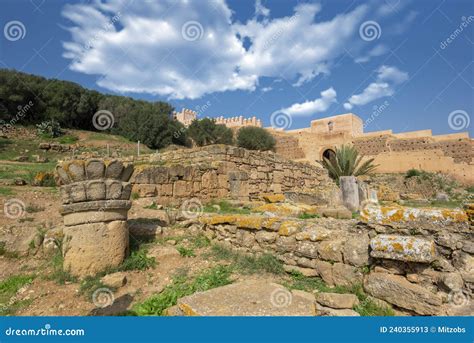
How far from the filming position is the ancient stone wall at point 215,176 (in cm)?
724

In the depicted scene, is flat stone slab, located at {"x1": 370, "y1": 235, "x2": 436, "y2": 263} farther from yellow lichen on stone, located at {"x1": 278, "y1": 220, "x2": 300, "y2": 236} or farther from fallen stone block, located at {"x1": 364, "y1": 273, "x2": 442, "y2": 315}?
yellow lichen on stone, located at {"x1": 278, "y1": 220, "x2": 300, "y2": 236}

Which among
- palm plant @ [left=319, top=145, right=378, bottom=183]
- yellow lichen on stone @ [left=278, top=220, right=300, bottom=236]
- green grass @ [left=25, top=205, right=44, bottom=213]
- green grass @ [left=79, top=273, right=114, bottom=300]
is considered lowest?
green grass @ [left=79, top=273, right=114, bottom=300]

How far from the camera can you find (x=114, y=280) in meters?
3.59

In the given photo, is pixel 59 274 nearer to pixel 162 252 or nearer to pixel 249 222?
pixel 162 252

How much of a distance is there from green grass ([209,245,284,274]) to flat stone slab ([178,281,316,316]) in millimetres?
546

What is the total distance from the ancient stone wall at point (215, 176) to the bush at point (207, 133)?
1080 inches

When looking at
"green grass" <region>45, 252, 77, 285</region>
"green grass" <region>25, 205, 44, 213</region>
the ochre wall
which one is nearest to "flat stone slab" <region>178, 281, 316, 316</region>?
"green grass" <region>45, 252, 77, 285</region>

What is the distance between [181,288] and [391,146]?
1427 inches

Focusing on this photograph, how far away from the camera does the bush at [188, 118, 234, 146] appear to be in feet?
123

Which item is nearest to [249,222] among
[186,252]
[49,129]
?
[186,252]

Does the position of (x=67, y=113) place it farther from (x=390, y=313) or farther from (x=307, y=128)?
(x=390, y=313)

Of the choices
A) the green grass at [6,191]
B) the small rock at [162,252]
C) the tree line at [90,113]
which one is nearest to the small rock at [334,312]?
the small rock at [162,252]

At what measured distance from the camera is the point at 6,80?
27891mm

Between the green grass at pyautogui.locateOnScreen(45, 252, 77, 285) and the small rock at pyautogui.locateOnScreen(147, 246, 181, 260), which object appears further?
the small rock at pyautogui.locateOnScreen(147, 246, 181, 260)
